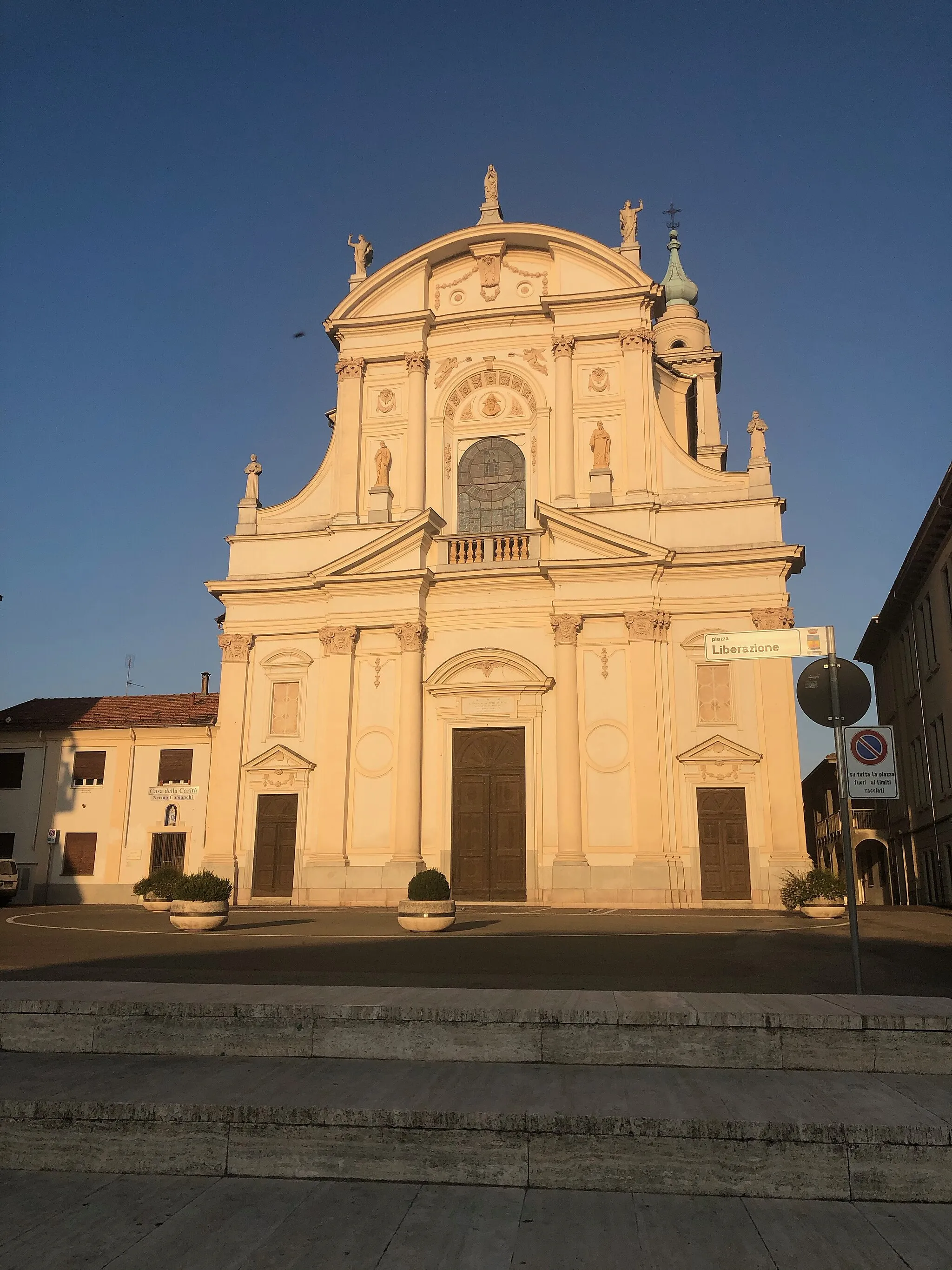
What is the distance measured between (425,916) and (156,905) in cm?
1070

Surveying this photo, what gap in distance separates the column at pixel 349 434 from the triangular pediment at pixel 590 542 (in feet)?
19.7

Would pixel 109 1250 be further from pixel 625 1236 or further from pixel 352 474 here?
pixel 352 474

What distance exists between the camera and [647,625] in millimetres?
26797

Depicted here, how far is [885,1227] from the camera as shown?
406 centimetres

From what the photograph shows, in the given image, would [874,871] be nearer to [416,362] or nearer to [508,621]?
[508,621]

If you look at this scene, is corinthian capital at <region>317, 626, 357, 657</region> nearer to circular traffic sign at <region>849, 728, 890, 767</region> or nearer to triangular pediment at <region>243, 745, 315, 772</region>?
triangular pediment at <region>243, 745, 315, 772</region>

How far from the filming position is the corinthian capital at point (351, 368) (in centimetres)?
3100

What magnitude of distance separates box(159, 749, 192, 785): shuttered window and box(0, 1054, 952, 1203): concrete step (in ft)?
96.1

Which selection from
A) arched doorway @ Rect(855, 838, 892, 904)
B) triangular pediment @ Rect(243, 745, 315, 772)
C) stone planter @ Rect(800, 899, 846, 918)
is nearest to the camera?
stone planter @ Rect(800, 899, 846, 918)

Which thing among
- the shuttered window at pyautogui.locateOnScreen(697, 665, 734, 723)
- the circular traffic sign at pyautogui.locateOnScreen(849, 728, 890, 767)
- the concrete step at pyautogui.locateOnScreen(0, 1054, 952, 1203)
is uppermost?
the shuttered window at pyautogui.locateOnScreen(697, 665, 734, 723)

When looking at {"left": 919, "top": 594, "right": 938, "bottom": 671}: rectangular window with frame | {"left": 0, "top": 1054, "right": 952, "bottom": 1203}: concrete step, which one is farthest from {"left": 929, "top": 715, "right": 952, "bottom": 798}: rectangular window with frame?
{"left": 0, "top": 1054, "right": 952, "bottom": 1203}: concrete step

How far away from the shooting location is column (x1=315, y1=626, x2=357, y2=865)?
2694 cm

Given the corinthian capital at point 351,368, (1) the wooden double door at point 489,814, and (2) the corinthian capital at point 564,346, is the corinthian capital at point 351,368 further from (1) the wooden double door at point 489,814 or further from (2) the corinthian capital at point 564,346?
(1) the wooden double door at point 489,814

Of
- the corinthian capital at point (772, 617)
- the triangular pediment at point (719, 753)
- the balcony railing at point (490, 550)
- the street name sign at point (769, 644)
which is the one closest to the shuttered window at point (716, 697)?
the triangular pediment at point (719, 753)
